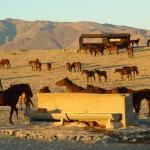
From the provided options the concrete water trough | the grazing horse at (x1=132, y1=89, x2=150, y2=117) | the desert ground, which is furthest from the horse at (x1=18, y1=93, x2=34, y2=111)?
the grazing horse at (x1=132, y1=89, x2=150, y2=117)

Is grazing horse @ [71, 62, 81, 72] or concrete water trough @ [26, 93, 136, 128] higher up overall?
grazing horse @ [71, 62, 81, 72]

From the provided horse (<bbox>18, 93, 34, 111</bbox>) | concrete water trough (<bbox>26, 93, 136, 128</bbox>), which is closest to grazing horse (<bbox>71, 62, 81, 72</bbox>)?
horse (<bbox>18, 93, 34, 111</bbox>)

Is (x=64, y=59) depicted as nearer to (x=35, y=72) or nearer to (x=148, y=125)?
(x=35, y=72)

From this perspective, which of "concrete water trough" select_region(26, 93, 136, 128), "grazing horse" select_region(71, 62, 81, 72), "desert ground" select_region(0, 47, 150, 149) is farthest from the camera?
"grazing horse" select_region(71, 62, 81, 72)

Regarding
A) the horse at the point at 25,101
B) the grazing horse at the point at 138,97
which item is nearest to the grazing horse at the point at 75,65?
the horse at the point at 25,101

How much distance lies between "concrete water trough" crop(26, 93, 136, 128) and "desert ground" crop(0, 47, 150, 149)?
0.54 metres

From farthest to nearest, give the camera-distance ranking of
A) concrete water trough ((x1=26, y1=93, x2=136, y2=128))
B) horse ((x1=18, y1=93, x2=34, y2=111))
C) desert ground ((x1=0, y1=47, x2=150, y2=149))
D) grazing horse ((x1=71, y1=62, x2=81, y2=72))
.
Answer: grazing horse ((x1=71, y1=62, x2=81, y2=72)) < horse ((x1=18, y1=93, x2=34, y2=111)) < concrete water trough ((x1=26, y1=93, x2=136, y2=128)) < desert ground ((x1=0, y1=47, x2=150, y2=149))

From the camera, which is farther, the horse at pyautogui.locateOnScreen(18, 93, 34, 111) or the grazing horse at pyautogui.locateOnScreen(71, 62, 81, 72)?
the grazing horse at pyautogui.locateOnScreen(71, 62, 81, 72)

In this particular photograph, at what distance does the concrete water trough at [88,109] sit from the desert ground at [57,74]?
0.54 m

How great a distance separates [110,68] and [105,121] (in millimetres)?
28836

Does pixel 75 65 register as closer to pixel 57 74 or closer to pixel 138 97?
pixel 57 74

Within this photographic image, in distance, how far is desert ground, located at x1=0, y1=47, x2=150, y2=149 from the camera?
2036 centimetres

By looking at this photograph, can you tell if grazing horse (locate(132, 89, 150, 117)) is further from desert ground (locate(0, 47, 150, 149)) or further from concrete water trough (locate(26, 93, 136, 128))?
concrete water trough (locate(26, 93, 136, 128))

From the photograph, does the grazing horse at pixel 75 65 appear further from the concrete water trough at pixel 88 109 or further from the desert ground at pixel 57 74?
the concrete water trough at pixel 88 109
